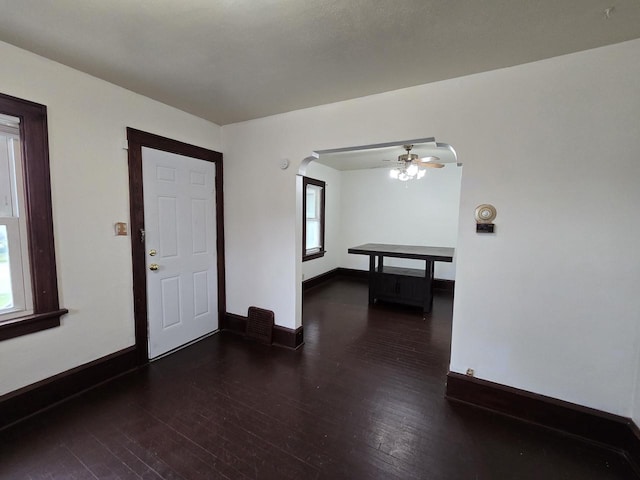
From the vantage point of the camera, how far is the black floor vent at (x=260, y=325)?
9.88 ft

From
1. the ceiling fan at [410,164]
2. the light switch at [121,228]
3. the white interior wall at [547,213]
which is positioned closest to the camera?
the white interior wall at [547,213]

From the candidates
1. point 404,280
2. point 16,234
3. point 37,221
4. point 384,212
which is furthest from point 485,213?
point 384,212

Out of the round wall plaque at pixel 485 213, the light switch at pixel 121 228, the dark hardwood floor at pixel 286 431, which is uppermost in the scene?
the round wall plaque at pixel 485 213

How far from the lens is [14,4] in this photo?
4.43 ft

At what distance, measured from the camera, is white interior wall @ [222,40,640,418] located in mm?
1650

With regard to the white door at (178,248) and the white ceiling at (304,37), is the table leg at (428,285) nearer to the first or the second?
the white ceiling at (304,37)

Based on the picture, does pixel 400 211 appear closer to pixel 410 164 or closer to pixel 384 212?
pixel 384 212

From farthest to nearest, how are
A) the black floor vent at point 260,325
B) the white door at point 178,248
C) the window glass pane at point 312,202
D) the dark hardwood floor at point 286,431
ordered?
the window glass pane at point 312,202 → the black floor vent at point 260,325 → the white door at point 178,248 → the dark hardwood floor at point 286,431

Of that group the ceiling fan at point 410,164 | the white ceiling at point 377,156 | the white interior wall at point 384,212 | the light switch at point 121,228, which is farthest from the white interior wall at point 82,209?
the white interior wall at point 384,212

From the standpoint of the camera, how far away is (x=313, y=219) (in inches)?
217

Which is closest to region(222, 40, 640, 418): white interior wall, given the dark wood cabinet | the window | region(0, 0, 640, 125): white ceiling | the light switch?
region(0, 0, 640, 125): white ceiling

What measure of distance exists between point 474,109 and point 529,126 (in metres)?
0.37

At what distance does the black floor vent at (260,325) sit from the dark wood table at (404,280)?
1.91 metres

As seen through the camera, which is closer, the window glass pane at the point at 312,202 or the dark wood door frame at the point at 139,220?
the dark wood door frame at the point at 139,220
